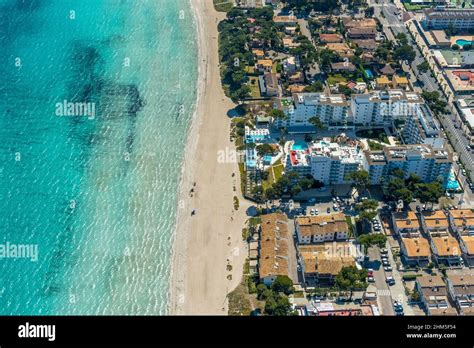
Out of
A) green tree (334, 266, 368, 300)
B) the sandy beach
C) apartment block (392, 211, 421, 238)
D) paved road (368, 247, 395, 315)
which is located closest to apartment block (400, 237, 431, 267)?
apartment block (392, 211, 421, 238)

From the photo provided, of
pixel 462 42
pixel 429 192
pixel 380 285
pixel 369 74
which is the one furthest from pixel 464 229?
pixel 462 42

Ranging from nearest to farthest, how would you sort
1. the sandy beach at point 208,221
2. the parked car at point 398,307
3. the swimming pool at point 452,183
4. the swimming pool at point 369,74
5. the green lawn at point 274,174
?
1. the parked car at point 398,307
2. the sandy beach at point 208,221
3. the swimming pool at point 452,183
4. the green lawn at point 274,174
5. the swimming pool at point 369,74

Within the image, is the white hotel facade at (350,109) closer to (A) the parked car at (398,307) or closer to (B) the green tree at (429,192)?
(B) the green tree at (429,192)

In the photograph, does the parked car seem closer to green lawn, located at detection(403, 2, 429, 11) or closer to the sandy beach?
the sandy beach

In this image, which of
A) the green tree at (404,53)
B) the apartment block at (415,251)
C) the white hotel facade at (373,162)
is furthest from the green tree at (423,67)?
the apartment block at (415,251)

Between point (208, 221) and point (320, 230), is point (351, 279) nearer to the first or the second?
point (320, 230)
